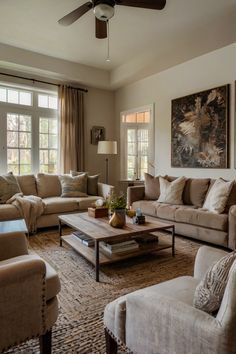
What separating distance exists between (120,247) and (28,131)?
11.5 feet

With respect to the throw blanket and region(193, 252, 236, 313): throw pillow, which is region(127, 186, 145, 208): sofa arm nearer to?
the throw blanket

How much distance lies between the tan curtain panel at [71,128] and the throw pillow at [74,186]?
72 centimetres

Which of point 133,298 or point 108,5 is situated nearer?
point 133,298

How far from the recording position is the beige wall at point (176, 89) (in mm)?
3770

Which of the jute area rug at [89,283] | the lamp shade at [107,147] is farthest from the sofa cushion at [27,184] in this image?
the lamp shade at [107,147]

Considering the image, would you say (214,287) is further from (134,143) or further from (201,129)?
(134,143)

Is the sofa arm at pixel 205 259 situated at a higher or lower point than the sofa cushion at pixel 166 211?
higher

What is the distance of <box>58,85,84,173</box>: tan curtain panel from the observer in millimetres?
5266

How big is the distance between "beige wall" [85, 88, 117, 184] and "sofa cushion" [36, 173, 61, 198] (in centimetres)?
121

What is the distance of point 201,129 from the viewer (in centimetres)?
415

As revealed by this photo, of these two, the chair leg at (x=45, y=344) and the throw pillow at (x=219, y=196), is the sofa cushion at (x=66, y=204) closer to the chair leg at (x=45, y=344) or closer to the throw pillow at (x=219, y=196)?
the throw pillow at (x=219, y=196)

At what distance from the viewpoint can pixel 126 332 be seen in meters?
1.21

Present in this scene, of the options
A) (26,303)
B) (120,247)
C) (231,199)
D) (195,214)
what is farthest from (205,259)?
(231,199)

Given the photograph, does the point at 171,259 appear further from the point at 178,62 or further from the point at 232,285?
the point at 178,62
